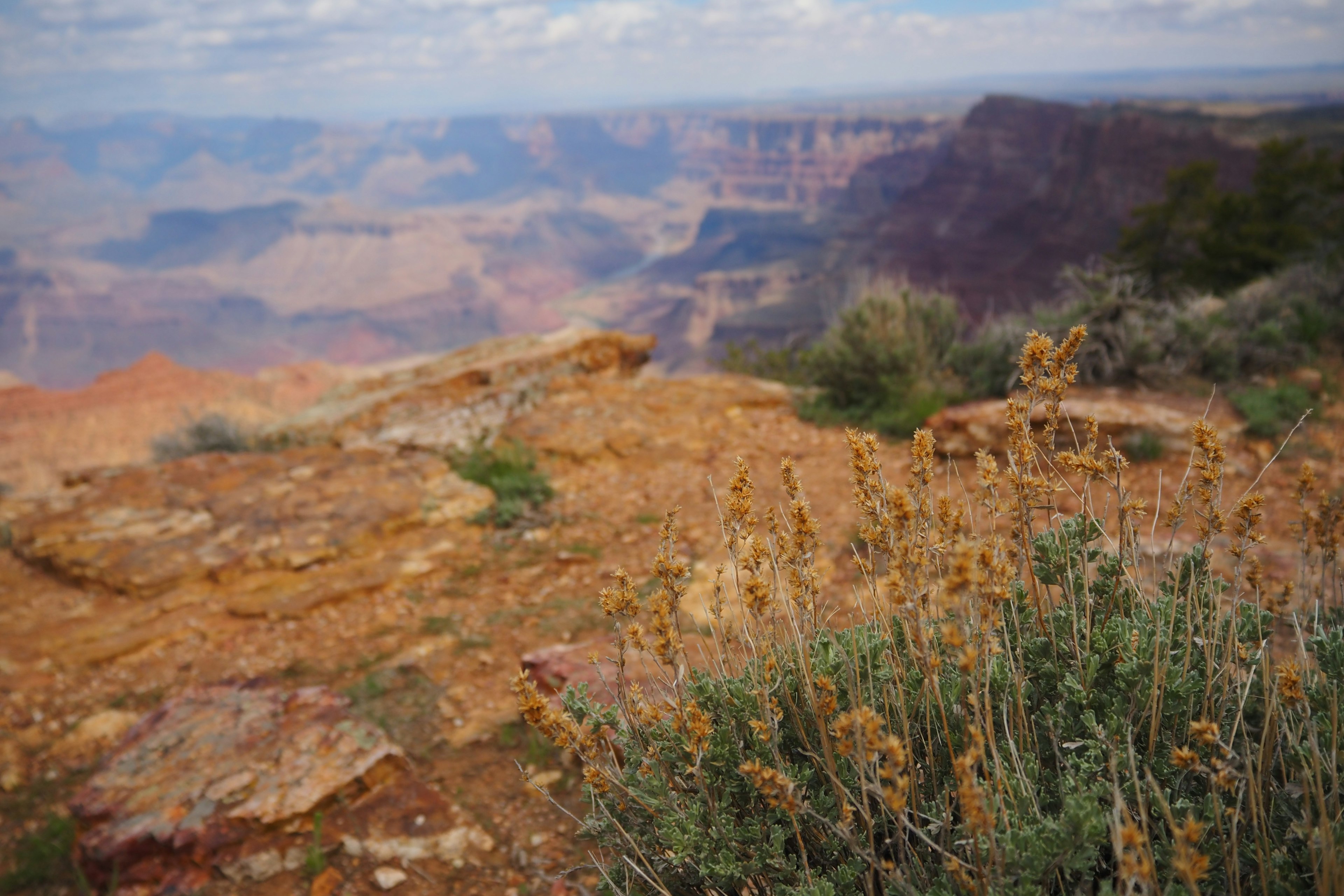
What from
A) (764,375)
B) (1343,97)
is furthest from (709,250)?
(764,375)

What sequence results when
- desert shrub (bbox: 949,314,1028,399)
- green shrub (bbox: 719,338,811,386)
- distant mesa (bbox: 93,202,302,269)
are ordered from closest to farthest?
desert shrub (bbox: 949,314,1028,399) < green shrub (bbox: 719,338,811,386) < distant mesa (bbox: 93,202,302,269)

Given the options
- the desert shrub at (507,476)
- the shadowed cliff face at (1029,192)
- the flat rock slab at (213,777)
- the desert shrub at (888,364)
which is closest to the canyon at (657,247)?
the shadowed cliff face at (1029,192)

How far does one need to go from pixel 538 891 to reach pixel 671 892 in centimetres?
131

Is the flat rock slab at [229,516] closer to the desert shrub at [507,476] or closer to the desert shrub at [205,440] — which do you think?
the desert shrub at [507,476]

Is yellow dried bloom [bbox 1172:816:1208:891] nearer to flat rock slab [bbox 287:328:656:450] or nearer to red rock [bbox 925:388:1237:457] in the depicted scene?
red rock [bbox 925:388:1237:457]

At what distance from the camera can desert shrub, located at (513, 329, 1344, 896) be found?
1.23 metres

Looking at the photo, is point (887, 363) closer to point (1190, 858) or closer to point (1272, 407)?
point (1272, 407)

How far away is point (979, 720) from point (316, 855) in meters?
2.80

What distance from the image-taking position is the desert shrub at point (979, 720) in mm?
1232

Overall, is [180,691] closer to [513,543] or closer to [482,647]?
[482,647]

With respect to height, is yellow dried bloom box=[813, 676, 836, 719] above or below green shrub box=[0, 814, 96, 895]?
above

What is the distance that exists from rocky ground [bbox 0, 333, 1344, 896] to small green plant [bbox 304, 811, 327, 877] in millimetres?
29

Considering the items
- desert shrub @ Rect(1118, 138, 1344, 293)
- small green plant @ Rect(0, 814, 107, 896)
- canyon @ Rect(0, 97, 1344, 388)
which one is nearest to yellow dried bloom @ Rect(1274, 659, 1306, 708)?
small green plant @ Rect(0, 814, 107, 896)

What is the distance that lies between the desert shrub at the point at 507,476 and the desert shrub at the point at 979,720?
4.27 m
